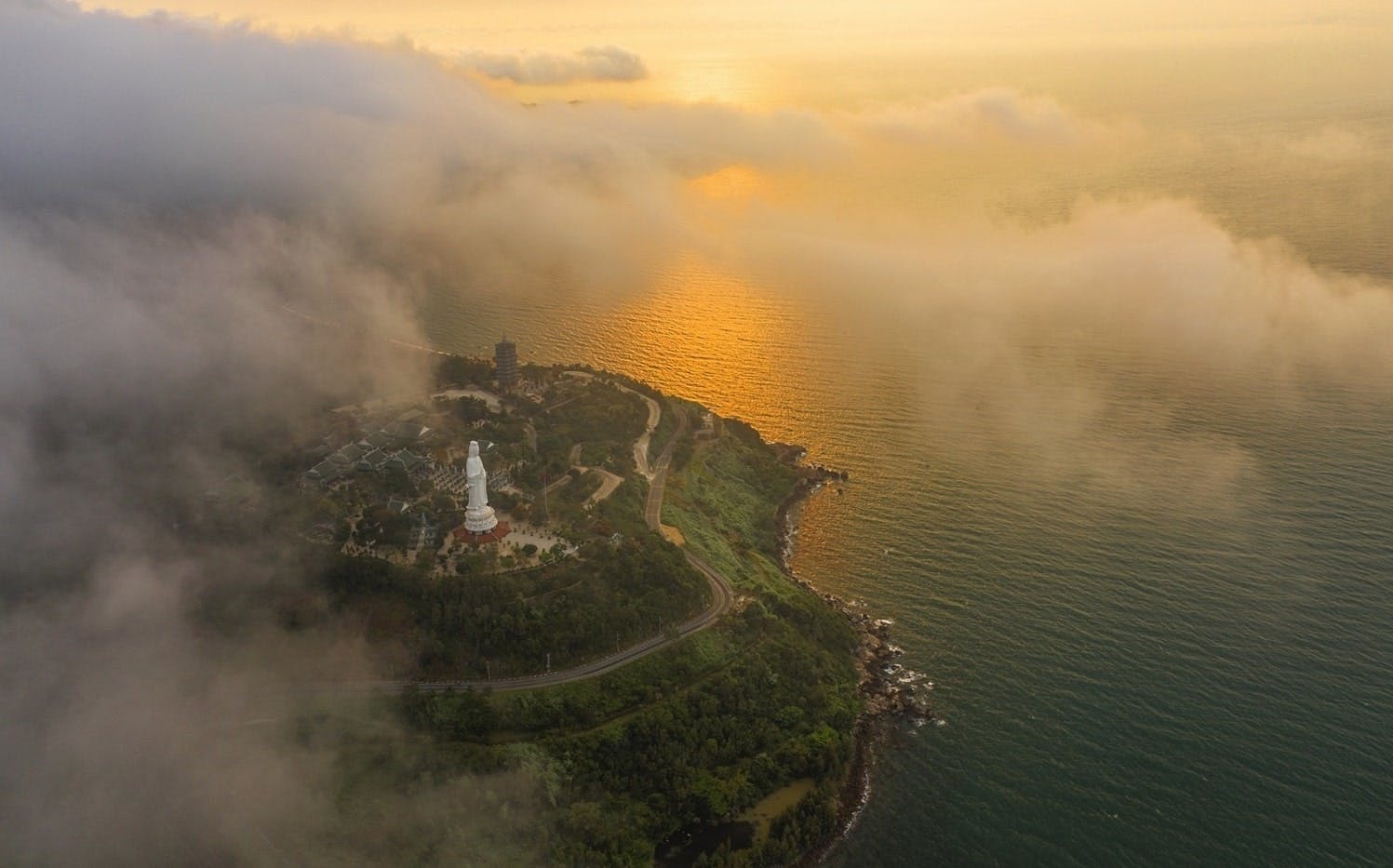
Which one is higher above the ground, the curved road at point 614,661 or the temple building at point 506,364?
the temple building at point 506,364

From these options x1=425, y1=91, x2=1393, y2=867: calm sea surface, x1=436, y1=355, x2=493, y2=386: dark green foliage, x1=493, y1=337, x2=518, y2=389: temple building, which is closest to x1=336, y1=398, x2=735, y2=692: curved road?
x1=425, y1=91, x2=1393, y2=867: calm sea surface

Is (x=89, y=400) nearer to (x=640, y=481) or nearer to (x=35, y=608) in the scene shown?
(x=35, y=608)

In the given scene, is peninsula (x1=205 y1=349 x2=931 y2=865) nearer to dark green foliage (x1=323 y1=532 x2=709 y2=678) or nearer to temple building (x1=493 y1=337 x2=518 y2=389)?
dark green foliage (x1=323 y1=532 x2=709 y2=678)

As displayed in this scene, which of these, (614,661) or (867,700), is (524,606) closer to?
(614,661)

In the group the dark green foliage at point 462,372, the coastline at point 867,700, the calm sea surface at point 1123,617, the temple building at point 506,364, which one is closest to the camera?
the calm sea surface at point 1123,617

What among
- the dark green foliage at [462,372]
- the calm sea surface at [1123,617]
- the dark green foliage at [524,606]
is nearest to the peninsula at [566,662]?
the dark green foliage at [524,606]

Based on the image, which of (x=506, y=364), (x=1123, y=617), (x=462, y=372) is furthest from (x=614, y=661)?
(x=462, y=372)

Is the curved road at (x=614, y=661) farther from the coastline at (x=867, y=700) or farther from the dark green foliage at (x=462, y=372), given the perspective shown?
the dark green foliage at (x=462, y=372)
